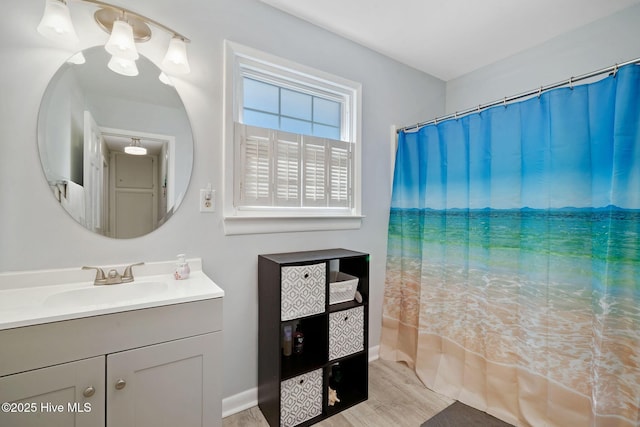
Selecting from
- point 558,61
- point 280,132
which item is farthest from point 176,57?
point 558,61

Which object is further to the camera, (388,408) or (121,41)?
(388,408)

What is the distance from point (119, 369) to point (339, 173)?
1.61m

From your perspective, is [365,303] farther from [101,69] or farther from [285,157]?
[101,69]

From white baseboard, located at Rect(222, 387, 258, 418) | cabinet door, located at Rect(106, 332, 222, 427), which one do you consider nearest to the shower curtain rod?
cabinet door, located at Rect(106, 332, 222, 427)

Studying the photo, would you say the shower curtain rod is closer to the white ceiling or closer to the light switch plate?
the white ceiling

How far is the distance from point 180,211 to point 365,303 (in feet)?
4.13

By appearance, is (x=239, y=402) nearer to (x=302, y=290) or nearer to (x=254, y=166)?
(x=302, y=290)

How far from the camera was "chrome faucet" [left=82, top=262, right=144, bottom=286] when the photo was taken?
1278mm

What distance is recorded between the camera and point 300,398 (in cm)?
158

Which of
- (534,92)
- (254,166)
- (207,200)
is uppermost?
(534,92)

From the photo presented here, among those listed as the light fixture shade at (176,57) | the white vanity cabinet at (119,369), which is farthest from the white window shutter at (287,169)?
the white vanity cabinet at (119,369)

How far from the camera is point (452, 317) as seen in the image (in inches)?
75.6

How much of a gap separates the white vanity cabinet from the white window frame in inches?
25.1

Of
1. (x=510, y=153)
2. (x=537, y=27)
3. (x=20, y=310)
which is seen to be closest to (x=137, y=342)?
(x=20, y=310)
